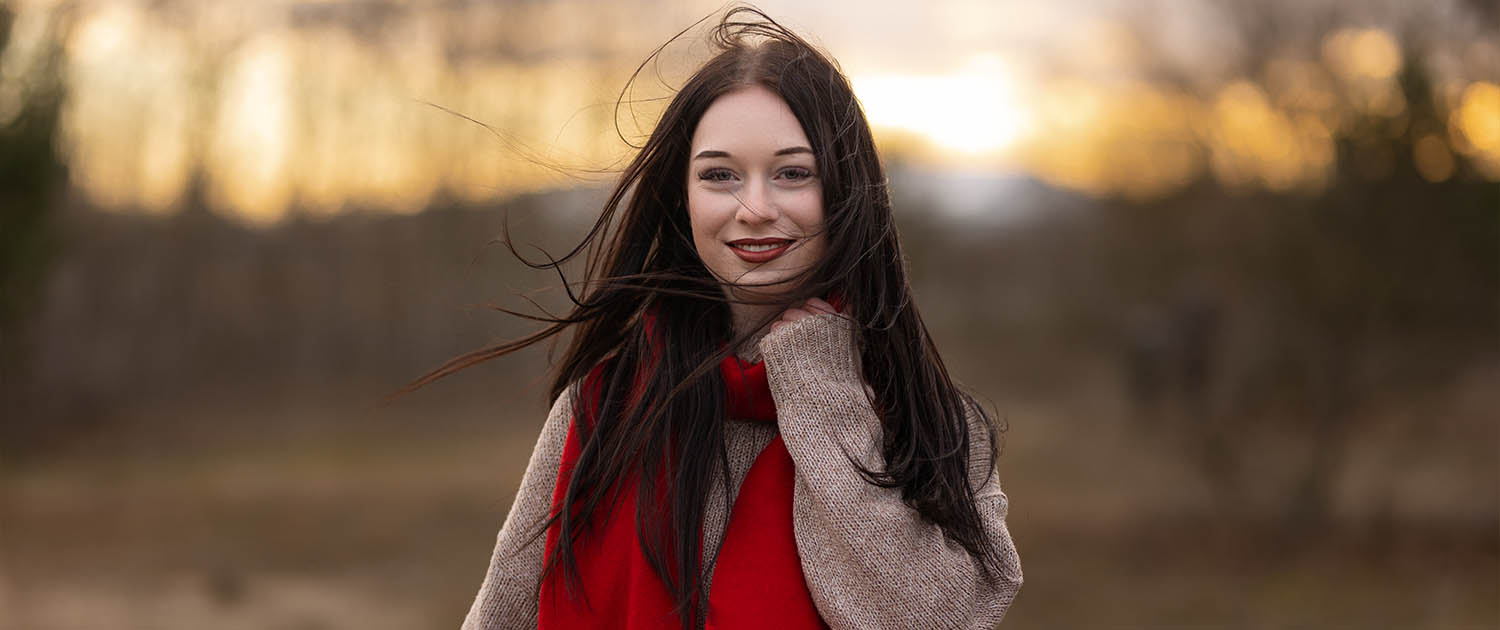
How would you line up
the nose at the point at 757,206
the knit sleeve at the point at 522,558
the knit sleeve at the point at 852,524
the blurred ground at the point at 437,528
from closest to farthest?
1. the knit sleeve at the point at 852,524
2. the nose at the point at 757,206
3. the knit sleeve at the point at 522,558
4. the blurred ground at the point at 437,528

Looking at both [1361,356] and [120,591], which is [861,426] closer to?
[1361,356]

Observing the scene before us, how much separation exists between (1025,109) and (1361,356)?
3763mm

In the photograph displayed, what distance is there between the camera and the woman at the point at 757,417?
1.94 meters

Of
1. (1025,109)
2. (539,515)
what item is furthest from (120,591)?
(539,515)

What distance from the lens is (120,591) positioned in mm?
9750

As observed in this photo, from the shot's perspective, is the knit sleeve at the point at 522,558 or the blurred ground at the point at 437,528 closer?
the knit sleeve at the point at 522,558

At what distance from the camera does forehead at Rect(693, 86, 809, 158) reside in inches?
81.9

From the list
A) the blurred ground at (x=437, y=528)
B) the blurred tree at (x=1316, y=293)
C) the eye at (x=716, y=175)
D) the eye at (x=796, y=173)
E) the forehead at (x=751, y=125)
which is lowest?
the blurred ground at (x=437, y=528)

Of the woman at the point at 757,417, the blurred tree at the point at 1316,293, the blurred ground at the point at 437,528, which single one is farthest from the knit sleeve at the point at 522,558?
the blurred tree at the point at 1316,293

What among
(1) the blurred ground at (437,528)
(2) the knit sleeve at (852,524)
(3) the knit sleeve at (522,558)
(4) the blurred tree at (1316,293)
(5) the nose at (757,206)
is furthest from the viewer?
(1) the blurred ground at (437,528)

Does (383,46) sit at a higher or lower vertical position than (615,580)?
higher

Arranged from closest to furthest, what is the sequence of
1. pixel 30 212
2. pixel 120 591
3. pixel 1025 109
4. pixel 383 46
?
pixel 120 591 < pixel 30 212 < pixel 1025 109 < pixel 383 46

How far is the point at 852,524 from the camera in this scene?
190 centimetres

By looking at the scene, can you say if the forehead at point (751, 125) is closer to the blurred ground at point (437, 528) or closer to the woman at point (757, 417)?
the woman at point (757, 417)
